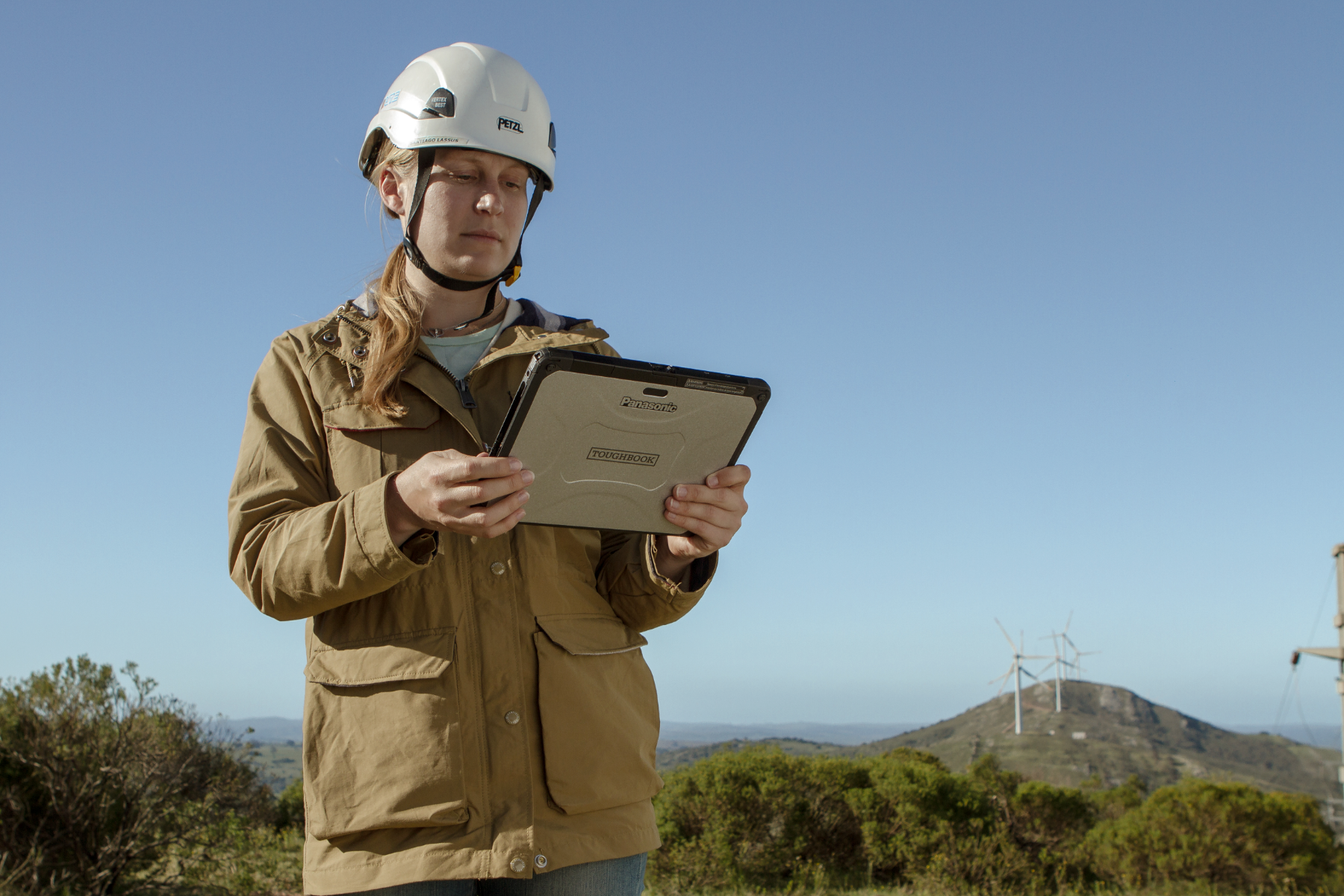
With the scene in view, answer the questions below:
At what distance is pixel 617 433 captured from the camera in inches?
90.5

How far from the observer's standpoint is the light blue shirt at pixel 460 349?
2869mm

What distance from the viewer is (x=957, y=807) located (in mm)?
19219

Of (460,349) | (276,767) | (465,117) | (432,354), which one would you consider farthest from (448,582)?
(276,767)

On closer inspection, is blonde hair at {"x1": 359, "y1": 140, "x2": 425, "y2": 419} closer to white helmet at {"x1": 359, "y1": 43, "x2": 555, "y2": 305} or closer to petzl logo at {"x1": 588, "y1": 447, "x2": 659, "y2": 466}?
white helmet at {"x1": 359, "y1": 43, "x2": 555, "y2": 305}

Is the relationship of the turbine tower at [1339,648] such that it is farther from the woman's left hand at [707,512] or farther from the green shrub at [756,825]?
the woman's left hand at [707,512]

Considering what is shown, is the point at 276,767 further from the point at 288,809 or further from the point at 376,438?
the point at 376,438

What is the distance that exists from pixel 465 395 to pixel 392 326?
0.93 feet

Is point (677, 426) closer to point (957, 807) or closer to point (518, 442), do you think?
point (518, 442)

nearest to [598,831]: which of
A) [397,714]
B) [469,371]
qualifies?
[397,714]

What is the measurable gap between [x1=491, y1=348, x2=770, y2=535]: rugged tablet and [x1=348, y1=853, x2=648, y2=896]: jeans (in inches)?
30.9

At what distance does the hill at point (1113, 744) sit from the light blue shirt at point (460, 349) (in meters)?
43.1

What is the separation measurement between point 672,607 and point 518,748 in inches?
23.1

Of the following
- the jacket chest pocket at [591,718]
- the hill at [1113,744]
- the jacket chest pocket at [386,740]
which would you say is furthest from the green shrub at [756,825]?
the hill at [1113,744]

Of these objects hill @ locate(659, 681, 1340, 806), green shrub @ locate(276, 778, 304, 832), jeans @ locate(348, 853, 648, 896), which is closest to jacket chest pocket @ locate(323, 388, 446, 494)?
jeans @ locate(348, 853, 648, 896)
